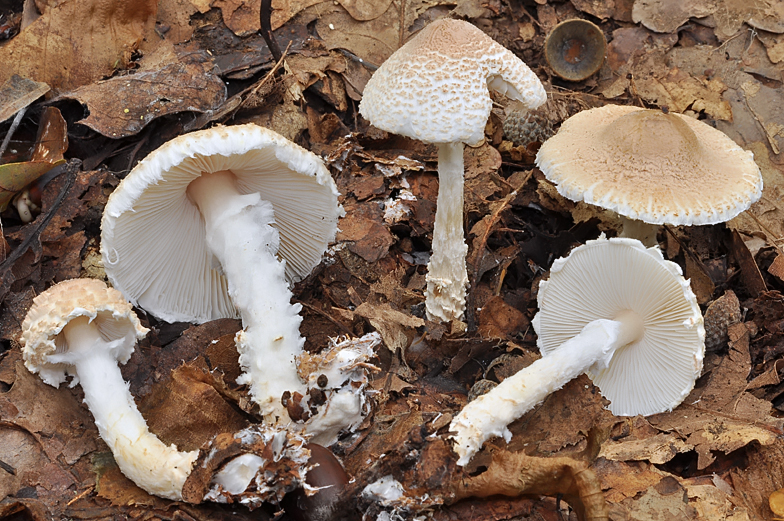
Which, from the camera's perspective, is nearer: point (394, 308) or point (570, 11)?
point (394, 308)

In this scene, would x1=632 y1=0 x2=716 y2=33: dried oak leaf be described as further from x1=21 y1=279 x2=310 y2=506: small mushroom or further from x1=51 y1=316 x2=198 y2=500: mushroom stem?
x1=51 y1=316 x2=198 y2=500: mushroom stem

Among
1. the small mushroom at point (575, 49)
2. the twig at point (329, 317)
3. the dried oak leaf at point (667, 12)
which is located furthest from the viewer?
the dried oak leaf at point (667, 12)

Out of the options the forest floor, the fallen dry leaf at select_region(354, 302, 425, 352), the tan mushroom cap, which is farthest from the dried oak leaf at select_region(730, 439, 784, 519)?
the fallen dry leaf at select_region(354, 302, 425, 352)

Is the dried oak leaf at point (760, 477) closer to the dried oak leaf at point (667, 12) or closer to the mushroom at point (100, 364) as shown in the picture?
the mushroom at point (100, 364)

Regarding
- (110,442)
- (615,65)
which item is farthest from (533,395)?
(615,65)

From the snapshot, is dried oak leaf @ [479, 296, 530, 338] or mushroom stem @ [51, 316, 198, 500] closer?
mushroom stem @ [51, 316, 198, 500]

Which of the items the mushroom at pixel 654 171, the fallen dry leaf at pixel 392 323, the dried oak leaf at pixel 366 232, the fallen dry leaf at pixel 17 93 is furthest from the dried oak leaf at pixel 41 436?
the mushroom at pixel 654 171

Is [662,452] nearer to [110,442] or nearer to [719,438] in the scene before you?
[719,438]
